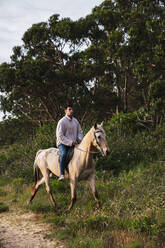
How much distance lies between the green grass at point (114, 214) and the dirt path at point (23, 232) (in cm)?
21

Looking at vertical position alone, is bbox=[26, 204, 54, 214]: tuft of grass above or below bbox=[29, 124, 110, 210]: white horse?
below

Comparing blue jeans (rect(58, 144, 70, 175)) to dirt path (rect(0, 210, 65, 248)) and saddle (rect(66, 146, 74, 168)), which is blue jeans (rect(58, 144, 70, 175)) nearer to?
saddle (rect(66, 146, 74, 168))

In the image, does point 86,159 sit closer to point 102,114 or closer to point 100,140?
point 100,140

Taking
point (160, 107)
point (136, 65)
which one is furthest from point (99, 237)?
point (136, 65)

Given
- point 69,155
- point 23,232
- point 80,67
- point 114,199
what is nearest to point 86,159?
point 69,155

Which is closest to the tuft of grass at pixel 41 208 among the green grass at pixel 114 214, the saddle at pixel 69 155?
the green grass at pixel 114 214

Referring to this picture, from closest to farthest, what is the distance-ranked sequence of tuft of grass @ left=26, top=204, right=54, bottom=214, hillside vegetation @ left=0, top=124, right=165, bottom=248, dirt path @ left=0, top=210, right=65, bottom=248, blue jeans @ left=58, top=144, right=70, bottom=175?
hillside vegetation @ left=0, top=124, right=165, bottom=248 → dirt path @ left=0, top=210, right=65, bottom=248 → blue jeans @ left=58, top=144, right=70, bottom=175 → tuft of grass @ left=26, top=204, right=54, bottom=214

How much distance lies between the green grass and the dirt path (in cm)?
21

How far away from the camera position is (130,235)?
474cm

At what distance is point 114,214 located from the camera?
5.81 m

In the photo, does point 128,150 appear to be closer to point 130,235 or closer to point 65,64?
point 130,235

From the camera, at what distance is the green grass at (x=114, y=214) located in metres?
4.65

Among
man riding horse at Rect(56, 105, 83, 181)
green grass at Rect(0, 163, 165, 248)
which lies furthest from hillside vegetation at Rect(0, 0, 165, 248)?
man riding horse at Rect(56, 105, 83, 181)

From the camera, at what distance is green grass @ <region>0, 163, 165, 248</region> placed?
4.65 m
